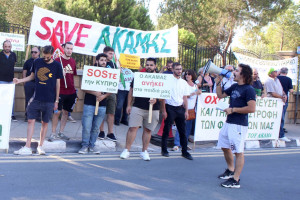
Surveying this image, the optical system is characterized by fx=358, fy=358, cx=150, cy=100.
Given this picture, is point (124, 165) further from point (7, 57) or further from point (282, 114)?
point (282, 114)

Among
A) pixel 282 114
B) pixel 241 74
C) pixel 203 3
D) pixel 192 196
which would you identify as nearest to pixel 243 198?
pixel 192 196

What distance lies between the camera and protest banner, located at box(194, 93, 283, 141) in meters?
8.05

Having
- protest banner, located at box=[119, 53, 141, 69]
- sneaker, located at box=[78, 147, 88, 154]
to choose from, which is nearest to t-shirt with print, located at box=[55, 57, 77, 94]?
sneaker, located at box=[78, 147, 88, 154]

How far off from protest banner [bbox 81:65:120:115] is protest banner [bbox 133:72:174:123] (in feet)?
1.47

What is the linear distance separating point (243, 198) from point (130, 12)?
1624cm

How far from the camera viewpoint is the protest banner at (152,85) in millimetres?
6680

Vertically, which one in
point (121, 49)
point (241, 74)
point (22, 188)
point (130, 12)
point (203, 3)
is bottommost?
point (22, 188)

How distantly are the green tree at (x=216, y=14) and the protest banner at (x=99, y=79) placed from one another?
24251 mm

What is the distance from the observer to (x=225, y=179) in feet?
18.9

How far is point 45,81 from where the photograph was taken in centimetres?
645

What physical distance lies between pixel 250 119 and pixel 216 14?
24.1m

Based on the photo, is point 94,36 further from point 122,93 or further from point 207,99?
point 207,99

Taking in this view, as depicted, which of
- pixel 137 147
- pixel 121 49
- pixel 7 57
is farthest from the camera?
pixel 121 49

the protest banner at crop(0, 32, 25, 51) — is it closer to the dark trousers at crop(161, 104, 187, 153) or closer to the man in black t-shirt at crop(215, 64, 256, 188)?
the dark trousers at crop(161, 104, 187, 153)
